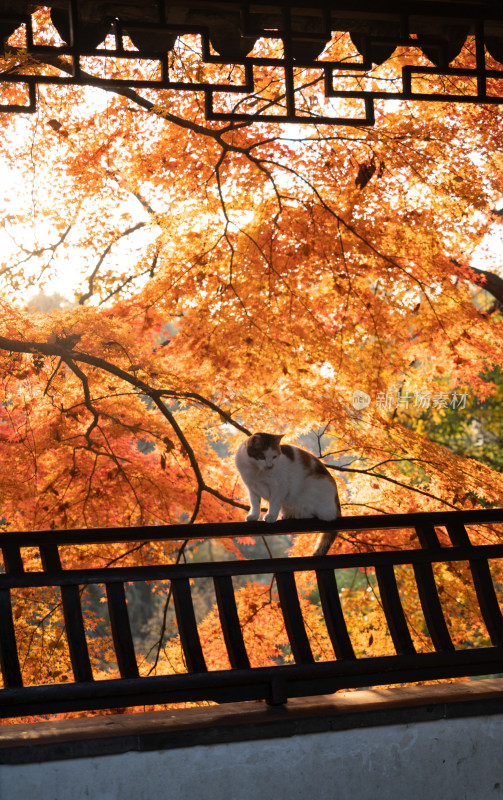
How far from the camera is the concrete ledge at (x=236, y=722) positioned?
2.17 metres

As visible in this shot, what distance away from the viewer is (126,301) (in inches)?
265

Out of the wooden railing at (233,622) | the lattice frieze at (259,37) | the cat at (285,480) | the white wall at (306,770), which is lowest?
A: the white wall at (306,770)

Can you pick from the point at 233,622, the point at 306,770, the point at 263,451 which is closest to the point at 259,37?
the point at 263,451

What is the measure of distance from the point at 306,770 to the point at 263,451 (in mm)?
1358

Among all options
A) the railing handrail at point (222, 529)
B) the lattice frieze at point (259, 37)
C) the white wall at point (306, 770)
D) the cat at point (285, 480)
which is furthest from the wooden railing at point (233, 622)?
the lattice frieze at point (259, 37)

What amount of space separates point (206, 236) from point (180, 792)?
5.13m

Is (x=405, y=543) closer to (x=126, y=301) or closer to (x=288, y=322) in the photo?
(x=288, y=322)

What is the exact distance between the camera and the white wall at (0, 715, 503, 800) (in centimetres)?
216

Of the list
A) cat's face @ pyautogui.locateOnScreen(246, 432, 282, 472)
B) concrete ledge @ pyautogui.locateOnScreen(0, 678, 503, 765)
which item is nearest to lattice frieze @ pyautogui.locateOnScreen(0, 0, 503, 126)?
cat's face @ pyautogui.locateOnScreen(246, 432, 282, 472)

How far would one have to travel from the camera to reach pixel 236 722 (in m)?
2.34

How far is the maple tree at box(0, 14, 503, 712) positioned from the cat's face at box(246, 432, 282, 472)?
2.54 meters

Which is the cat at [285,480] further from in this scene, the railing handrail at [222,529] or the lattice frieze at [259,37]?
the lattice frieze at [259,37]

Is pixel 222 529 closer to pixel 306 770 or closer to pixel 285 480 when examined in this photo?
pixel 285 480

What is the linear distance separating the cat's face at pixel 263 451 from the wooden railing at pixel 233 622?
0.44 m
